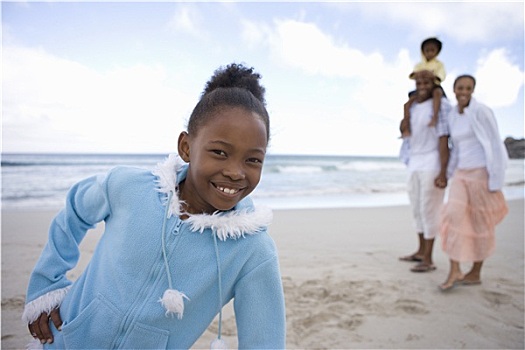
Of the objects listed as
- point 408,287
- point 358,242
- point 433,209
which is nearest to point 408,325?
point 408,287

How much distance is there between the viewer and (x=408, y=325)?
262cm

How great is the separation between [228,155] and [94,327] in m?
0.77

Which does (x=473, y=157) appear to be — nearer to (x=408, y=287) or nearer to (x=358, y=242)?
(x=408, y=287)

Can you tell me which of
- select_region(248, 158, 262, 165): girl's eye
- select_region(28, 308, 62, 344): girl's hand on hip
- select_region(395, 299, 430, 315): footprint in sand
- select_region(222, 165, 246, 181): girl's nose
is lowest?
select_region(395, 299, 430, 315): footprint in sand

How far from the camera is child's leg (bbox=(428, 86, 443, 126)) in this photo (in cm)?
376

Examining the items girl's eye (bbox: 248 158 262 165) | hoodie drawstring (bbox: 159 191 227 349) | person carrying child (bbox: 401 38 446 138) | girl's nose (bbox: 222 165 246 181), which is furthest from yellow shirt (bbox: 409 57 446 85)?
hoodie drawstring (bbox: 159 191 227 349)

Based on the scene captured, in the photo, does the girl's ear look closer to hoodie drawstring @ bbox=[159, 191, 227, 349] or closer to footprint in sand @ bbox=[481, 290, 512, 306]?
hoodie drawstring @ bbox=[159, 191, 227, 349]

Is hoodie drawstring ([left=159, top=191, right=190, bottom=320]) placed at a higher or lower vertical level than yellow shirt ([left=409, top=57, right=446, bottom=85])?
lower

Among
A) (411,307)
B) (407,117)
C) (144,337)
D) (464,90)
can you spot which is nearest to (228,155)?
(144,337)

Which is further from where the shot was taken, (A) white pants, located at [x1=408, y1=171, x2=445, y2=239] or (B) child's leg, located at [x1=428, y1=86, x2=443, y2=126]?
(A) white pants, located at [x1=408, y1=171, x2=445, y2=239]

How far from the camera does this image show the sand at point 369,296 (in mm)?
2438

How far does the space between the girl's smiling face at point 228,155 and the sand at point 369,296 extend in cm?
142

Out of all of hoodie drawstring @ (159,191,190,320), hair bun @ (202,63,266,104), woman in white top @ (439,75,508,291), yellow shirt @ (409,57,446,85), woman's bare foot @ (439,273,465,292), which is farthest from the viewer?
yellow shirt @ (409,57,446,85)

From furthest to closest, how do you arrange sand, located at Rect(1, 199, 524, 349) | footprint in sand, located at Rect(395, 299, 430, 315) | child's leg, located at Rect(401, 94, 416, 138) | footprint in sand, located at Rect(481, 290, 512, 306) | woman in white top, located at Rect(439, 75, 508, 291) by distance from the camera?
child's leg, located at Rect(401, 94, 416, 138), woman in white top, located at Rect(439, 75, 508, 291), footprint in sand, located at Rect(481, 290, 512, 306), footprint in sand, located at Rect(395, 299, 430, 315), sand, located at Rect(1, 199, 524, 349)
